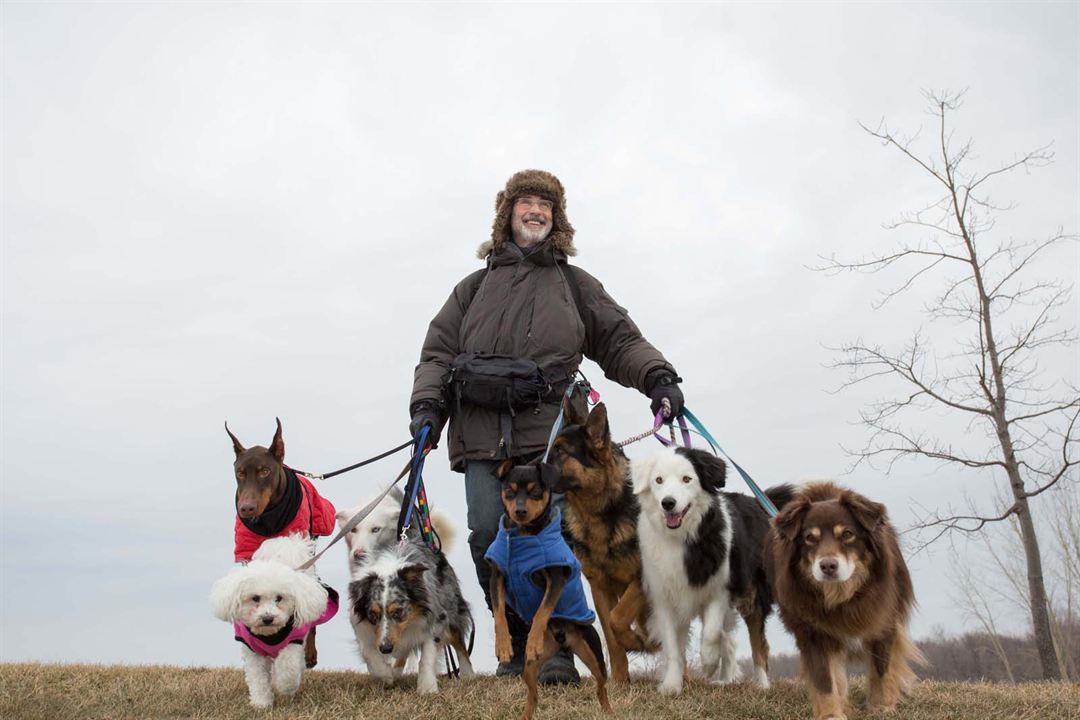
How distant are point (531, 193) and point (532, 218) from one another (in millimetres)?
198

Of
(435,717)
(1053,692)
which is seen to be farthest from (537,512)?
(1053,692)

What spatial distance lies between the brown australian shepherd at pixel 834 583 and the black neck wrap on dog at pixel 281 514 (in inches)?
135

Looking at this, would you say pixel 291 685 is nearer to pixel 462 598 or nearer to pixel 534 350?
pixel 462 598

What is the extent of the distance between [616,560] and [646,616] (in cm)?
53

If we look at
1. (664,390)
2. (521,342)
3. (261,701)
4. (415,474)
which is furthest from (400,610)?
(664,390)

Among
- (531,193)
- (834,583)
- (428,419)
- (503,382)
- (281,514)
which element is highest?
(531,193)

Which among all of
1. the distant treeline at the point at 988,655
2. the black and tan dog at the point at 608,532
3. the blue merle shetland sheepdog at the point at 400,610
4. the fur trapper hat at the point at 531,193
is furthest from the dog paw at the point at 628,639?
the distant treeline at the point at 988,655

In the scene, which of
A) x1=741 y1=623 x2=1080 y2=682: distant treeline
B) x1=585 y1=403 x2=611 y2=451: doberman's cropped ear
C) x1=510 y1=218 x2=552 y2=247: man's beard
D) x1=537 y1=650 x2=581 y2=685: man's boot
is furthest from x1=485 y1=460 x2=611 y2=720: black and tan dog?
x1=741 y1=623 x2=1080 y2=682: distant treeline

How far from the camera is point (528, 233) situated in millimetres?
7090

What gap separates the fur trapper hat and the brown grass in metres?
3.25

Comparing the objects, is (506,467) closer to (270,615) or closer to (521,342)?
(521,342)

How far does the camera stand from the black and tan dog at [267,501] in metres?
6.41

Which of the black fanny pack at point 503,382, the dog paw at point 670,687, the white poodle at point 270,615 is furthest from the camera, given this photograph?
the black fanny pack at point 503,382

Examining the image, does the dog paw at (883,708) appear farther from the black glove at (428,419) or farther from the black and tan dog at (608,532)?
the black glove at (428,419)
